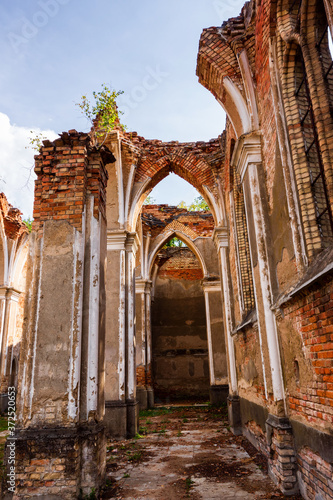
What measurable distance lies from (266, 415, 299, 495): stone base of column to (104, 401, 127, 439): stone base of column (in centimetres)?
419

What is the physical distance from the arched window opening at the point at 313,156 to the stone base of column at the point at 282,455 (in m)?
2.28

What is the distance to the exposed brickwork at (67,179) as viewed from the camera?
17.0ft

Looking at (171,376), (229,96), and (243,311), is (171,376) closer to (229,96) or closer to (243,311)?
(243,311)

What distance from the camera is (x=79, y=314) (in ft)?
15.8

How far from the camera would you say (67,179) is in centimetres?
532

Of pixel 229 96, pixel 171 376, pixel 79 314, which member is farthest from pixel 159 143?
pixel 171 376

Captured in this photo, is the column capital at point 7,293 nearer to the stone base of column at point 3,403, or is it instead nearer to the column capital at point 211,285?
the stone base of column at point 3,403

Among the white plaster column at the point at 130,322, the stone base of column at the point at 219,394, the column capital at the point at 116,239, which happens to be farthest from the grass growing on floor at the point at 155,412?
the column capital at the point at 116,239

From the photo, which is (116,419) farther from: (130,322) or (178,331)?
(178,331)

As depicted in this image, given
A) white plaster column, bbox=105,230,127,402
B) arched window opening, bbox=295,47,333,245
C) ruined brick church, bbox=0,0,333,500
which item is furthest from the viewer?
white plaster column, bbox=105,230,127,402

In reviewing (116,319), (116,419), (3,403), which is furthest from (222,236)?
(3,403)

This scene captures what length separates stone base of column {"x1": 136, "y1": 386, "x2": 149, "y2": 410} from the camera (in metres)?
14.0

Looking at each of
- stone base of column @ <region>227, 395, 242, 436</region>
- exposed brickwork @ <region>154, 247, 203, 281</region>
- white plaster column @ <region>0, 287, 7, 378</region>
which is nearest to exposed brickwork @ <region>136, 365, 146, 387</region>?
white plaster column @ <region>0, 287, 7, 378</region>

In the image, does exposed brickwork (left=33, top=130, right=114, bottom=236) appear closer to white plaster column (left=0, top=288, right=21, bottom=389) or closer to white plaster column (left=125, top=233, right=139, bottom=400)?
white plaster column (left=125, top=233, right=139, bottom=400)
